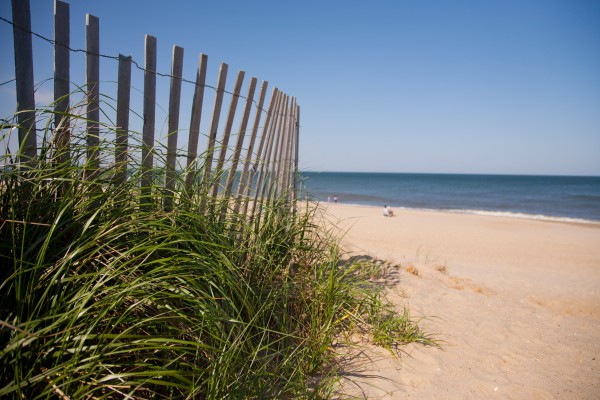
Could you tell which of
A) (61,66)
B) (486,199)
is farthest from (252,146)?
(486,199)

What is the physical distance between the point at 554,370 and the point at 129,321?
10.9 feet

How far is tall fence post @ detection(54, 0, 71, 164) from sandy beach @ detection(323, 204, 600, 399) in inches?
86.4

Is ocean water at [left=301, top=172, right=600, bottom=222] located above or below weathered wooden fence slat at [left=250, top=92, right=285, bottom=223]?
below

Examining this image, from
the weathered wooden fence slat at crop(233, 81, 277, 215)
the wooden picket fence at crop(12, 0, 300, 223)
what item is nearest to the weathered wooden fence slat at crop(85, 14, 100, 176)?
the wooden picket fence at crop(12, 0, 300, 223)

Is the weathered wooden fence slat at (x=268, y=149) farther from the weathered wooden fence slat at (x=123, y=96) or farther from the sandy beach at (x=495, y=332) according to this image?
the weathered wooden fence slat at (x=123, y=96)

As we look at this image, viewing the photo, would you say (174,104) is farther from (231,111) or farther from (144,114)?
(231,111)

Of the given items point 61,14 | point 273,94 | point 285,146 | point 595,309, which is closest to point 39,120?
point 61,14

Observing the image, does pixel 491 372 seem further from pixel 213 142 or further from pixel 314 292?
pixel 213 142

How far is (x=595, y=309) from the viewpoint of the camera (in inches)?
200

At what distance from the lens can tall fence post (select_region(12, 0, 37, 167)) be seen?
173 centimetres

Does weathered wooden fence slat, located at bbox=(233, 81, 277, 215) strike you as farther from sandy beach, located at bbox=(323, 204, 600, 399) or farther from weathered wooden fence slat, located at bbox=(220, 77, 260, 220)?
sandy beach, located at bbox=(323, 204, 600, 399)

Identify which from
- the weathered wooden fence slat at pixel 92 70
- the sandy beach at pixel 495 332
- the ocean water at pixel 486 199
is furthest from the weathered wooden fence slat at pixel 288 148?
the weathered wooden fence slat at pixel 92 70

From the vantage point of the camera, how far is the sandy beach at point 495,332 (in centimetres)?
249

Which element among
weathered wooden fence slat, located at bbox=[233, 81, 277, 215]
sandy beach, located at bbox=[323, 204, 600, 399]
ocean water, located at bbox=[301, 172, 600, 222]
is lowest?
sandy beach, located at bbox=[323, 204, 600, 399]
